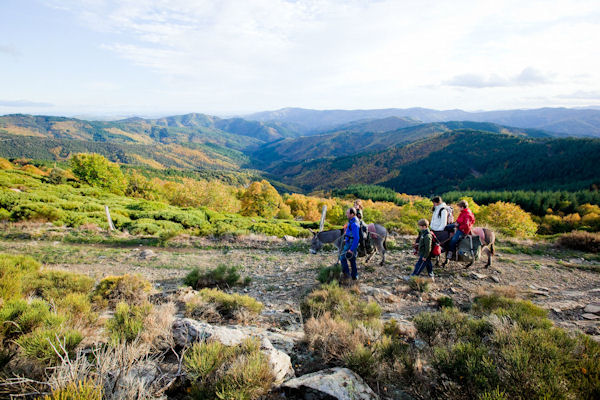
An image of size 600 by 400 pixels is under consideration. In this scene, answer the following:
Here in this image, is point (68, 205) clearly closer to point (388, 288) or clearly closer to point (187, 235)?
point (187, 235)

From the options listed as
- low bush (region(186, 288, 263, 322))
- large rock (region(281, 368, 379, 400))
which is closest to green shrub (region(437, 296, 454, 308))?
large rock (region(281, 368, 379, 400))

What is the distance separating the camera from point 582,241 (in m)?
12.8

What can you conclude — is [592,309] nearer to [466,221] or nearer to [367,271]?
[466,221]

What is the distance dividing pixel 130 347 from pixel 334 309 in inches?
155

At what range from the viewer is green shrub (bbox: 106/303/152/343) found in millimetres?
3827

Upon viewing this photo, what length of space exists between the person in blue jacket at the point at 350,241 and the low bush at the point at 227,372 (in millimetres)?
4805

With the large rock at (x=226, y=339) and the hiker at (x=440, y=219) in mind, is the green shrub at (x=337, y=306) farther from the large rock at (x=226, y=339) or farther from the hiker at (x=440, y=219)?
the hiker at (x=440, y=219)

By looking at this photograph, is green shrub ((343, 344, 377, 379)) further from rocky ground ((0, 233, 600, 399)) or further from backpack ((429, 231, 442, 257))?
backpack ((429, 231, 442, 257))

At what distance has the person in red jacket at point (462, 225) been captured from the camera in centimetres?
868

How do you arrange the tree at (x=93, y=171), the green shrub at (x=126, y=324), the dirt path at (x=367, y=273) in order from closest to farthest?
the green shrub at (x=126, y=324)
the dirt path at (x=367, y=273)
the tree at (x=93, y=171)

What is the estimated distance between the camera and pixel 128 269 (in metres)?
10.1

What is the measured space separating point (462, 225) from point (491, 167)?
185698 millimetres

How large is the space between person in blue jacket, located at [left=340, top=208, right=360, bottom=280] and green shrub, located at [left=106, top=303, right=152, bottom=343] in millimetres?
5364

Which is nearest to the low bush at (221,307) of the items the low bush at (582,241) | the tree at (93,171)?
the low bush at (582,241)
